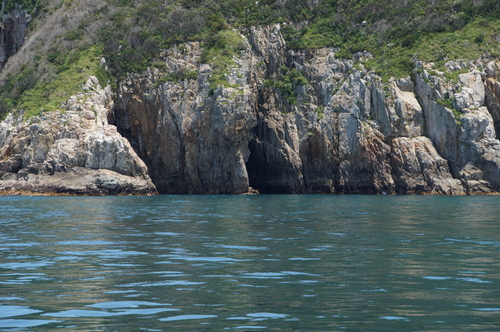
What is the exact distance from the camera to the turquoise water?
25.7 feet

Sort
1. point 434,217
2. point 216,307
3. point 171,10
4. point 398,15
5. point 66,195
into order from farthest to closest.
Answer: point 171,10 → point 398,15 → point 66,195 → point 434,217 → point 216,307

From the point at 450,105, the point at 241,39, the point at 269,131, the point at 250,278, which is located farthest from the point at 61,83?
the point at 250,278

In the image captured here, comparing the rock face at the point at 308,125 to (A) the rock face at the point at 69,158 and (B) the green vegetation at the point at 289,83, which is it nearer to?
→ (B) the green vegetation at the point at 289,83

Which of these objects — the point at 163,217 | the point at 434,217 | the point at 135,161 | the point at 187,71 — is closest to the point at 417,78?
the point at 187,71

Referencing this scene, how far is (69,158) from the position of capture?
54219mm

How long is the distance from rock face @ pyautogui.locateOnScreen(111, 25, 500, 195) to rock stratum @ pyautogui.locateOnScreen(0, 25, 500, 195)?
0.38 feet

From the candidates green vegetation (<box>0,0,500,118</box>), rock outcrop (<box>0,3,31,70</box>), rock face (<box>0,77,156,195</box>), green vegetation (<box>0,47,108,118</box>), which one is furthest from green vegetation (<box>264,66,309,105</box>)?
rock outcrop (<box>0,3,31,70</box>)

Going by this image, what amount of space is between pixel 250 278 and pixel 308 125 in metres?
51.1

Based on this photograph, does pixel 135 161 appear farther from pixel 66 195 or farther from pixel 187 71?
pixel 187 71

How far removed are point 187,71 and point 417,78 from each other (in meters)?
24.9

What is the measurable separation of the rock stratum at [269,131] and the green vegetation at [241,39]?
1381 millimetres

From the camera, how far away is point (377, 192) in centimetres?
5619

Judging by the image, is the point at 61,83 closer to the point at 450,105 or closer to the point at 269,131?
the point at 269,131

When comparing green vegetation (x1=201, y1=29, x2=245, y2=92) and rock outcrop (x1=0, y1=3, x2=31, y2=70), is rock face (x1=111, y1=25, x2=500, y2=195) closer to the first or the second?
green vegetation (x1=201, y1=29, x2=245, y2=92)
